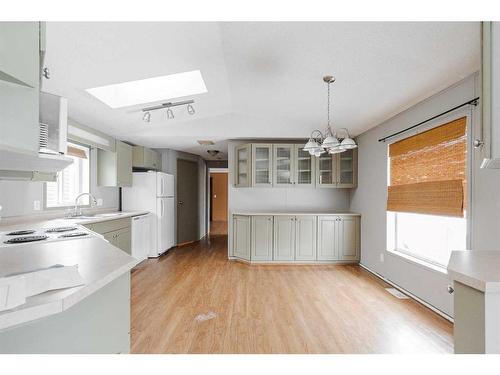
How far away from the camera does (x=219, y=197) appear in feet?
36.7

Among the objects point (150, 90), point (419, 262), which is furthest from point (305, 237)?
point (150, 90)

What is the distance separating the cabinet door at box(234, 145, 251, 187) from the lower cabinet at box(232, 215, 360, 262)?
79 centimetres

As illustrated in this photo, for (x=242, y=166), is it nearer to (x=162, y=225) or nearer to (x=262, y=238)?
(x=262, y=238)

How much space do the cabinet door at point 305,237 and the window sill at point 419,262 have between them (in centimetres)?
126

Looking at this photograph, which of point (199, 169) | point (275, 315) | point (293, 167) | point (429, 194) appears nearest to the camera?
point (275, 315)

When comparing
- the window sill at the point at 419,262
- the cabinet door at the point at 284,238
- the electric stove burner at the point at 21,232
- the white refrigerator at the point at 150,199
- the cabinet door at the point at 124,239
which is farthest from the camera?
the white refrigerator at the point at 150,199

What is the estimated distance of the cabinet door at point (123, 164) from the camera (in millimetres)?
4445

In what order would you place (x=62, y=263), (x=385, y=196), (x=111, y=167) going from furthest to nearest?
(x=111, y=167), (x=385, y=196), (x=62, y=263)

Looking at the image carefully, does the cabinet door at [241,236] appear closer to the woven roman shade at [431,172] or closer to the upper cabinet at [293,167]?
the upper cabinet at [293,167]

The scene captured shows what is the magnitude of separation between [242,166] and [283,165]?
A: 0.77 meters

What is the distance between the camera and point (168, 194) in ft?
17.6

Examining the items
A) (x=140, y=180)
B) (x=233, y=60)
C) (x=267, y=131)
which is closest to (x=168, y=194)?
(x=140, y=180)

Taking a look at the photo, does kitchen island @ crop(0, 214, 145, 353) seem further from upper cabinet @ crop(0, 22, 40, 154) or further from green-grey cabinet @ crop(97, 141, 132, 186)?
green-grey cabinet @ crop(97, 141, 132, 186)

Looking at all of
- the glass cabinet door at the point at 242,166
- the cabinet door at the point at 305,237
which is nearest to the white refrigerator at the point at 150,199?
the glass cabinet door at the point at 242,166
